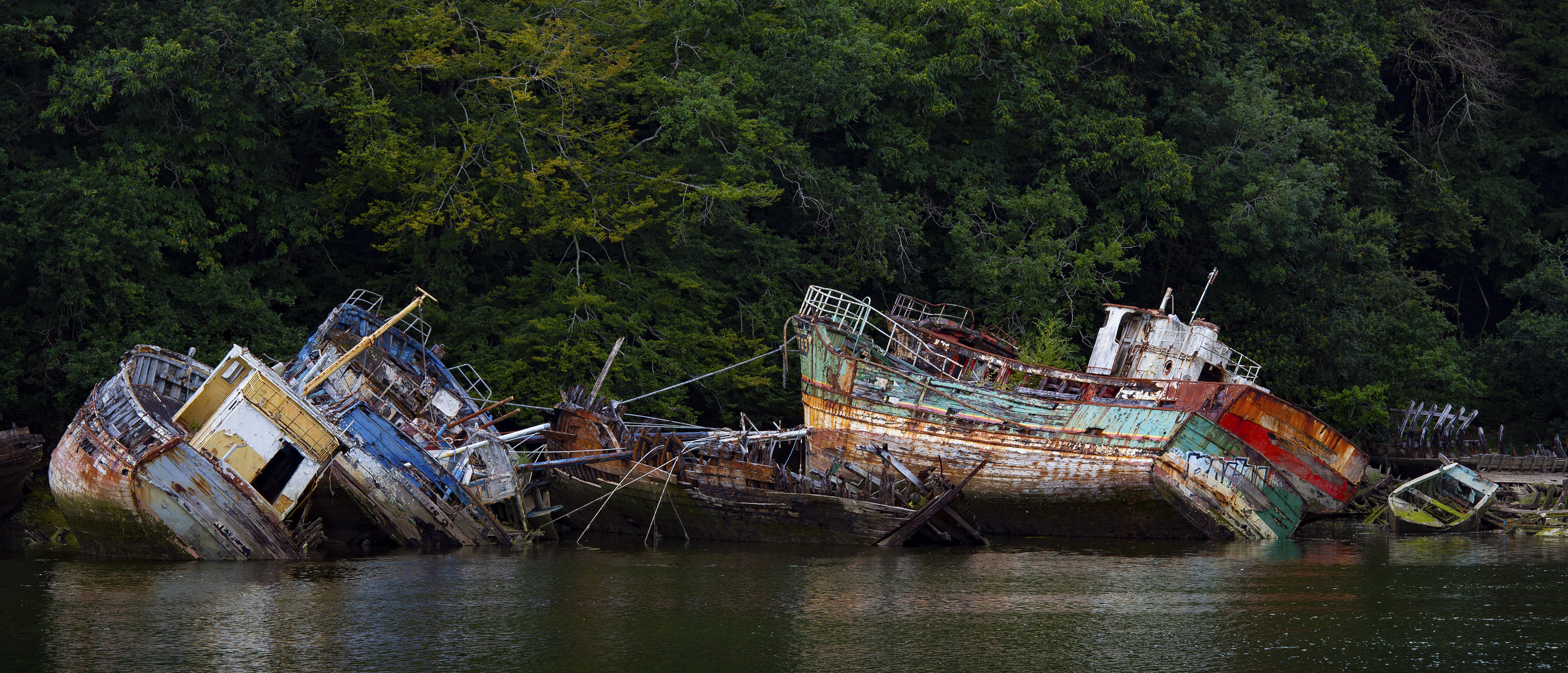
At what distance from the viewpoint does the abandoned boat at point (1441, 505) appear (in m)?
30.1

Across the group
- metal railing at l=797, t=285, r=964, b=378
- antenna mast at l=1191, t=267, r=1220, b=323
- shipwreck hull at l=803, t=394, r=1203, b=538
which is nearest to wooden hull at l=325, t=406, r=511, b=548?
shipwreck hull at l=803, t=394, r=1203, b=538

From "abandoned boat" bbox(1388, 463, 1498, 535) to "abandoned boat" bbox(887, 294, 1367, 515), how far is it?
1.63 meters

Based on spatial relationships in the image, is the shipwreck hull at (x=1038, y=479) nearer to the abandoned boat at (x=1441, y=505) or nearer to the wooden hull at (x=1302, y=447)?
the wooden hull at (x=1302, y=447)

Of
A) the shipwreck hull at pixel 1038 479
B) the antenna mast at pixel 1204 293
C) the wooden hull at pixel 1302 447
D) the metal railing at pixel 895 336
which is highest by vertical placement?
the antenna mast at pixel 1204 293

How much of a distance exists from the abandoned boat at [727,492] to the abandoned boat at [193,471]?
4.74 meters

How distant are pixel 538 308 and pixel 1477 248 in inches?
1380

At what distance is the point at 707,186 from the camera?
3384cm

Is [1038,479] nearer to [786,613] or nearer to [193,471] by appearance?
[786,613]

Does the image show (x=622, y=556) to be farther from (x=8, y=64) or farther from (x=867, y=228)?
(x=8, y=64)

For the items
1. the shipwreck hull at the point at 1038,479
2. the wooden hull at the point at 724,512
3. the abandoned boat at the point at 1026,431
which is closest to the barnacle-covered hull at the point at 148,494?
the wooden hull at the point at 724,512

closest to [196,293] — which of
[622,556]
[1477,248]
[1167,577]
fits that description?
[622,556]

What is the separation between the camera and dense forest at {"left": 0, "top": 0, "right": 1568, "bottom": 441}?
99.7ft

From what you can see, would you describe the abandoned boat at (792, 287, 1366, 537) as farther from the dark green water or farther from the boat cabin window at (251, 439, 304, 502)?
the boat cabin window at (251, 439, 304, 502)

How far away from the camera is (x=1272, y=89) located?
4162 cm
